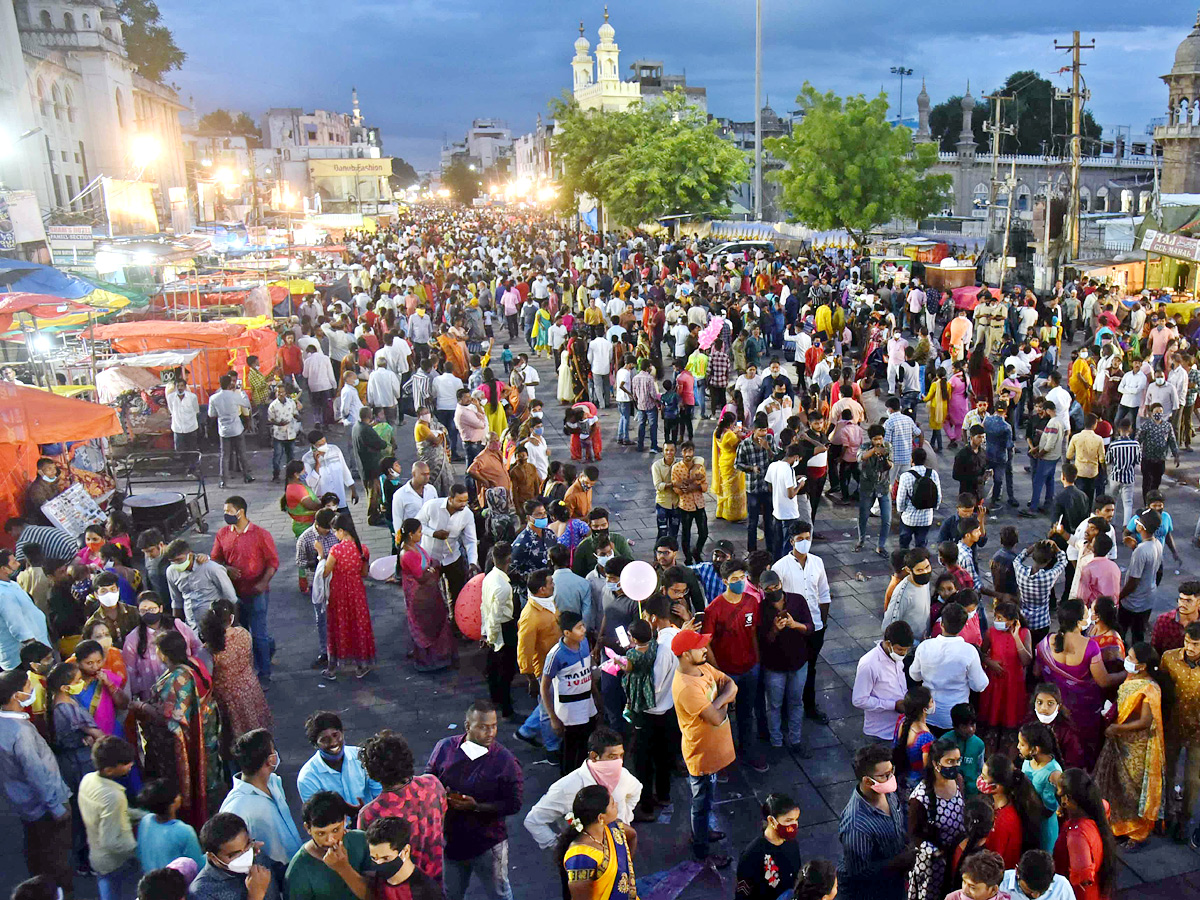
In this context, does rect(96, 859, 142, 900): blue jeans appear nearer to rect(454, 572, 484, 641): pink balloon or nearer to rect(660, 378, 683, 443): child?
rect(454, 572, 484, 641): pink balloon

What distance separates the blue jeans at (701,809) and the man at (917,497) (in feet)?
12.2

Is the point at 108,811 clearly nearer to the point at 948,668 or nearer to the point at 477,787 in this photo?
the point at 477,787

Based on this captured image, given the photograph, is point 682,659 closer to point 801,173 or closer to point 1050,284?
point 1050,284

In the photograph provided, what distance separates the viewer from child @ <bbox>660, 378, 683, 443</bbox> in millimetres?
12617

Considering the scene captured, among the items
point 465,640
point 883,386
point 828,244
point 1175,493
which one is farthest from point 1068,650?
point 828,244

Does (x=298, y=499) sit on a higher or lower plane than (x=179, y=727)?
higher

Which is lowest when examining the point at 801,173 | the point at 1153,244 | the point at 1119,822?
the point at 1119,822

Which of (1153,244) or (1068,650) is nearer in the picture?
(1068,650)

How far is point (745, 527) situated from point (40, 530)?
694 cm

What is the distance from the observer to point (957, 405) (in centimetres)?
1202

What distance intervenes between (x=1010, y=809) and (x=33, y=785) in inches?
188

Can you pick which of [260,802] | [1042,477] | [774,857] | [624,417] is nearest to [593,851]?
[774,857]

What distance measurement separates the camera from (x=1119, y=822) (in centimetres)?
534

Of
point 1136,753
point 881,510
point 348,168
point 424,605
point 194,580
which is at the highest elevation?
point 348,168
